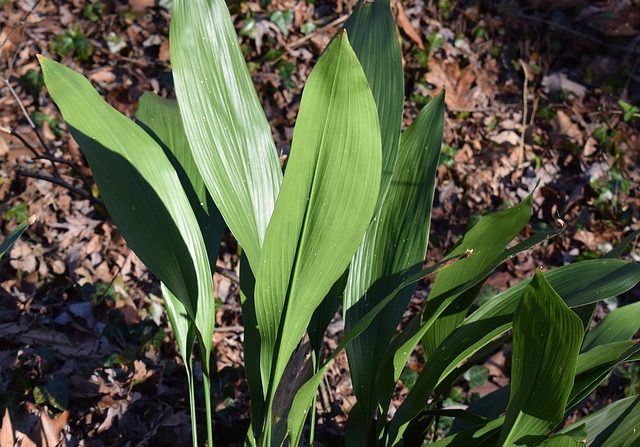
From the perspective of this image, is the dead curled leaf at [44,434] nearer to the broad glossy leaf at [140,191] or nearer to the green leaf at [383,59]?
the broad glossy leaf at [140,191]

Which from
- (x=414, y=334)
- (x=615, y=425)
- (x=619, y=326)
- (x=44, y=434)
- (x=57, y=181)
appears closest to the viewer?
(x=414, y=334)

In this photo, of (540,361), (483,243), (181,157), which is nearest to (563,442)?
(540,361)

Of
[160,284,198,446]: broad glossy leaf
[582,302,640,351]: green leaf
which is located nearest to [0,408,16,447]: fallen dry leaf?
[160,284,198,446]: broad glossy leaf

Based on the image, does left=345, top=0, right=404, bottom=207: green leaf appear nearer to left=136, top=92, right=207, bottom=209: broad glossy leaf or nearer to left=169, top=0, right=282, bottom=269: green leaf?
left=169, top=0, right=282, bottom=269: green leaf

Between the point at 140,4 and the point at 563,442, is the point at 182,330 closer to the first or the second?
the point at 563,442

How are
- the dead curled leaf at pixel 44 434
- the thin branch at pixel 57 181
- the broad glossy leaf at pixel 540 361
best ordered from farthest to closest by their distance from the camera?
the thin branch at pixel 57 181 → the dead curled leaf at pixel 44 434 → the broad glossy leaf at pixel 540 361

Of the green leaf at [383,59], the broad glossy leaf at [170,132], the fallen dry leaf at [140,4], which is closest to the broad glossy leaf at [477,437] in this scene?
the green leaf at [383,59]
